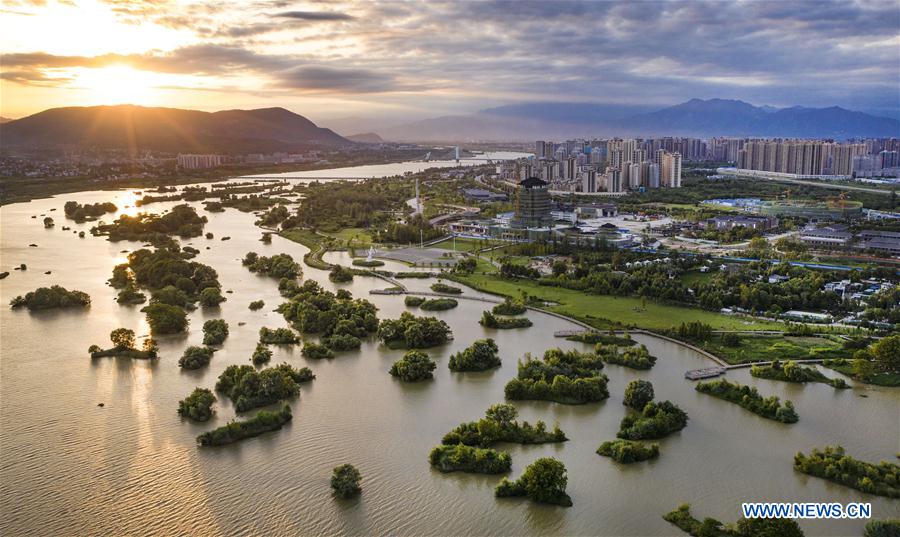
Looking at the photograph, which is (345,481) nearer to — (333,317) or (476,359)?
(476,359)

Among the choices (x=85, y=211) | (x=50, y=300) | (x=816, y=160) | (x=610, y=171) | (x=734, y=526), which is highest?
(x=816, y=160)

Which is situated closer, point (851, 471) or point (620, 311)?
point (851, 471)

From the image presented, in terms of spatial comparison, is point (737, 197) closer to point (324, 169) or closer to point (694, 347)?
point (694, 347)

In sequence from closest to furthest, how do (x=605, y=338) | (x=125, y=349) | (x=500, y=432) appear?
(x=500, y=432), (x=125, y=349), (x=605, y=338)

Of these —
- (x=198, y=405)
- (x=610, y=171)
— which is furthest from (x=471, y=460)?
(x=610, y=171)

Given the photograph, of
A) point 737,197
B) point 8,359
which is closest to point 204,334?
point 8,359

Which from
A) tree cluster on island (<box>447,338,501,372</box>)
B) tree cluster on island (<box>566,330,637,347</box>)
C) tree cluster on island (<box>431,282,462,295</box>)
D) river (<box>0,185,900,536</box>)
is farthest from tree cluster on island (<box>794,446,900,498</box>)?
tree cluster on island (<box>431,282,462,295</box>)

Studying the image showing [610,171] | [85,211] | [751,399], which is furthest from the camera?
[610,171]
